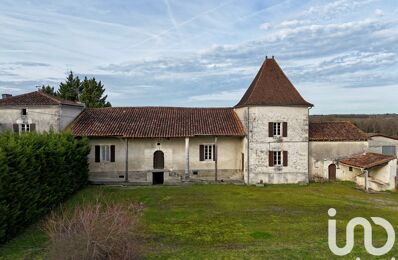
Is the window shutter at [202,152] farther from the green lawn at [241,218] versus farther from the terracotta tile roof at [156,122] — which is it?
the green lawn at [241,218]

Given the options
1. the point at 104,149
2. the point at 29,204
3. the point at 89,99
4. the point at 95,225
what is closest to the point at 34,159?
the point at 29,204

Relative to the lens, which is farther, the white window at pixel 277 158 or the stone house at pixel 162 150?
the stone house at pixel 162 150

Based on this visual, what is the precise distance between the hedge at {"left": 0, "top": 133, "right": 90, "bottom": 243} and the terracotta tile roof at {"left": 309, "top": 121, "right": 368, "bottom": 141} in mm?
18819

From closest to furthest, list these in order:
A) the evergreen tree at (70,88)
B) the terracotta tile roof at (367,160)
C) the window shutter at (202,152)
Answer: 1. the terracotta tile roof at (367,160)
2. the window shutter at (202,152)
3. the evergreen tree at (70,88)

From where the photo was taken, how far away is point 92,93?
50062 mm

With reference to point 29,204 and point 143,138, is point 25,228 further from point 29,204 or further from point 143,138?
point 143,138

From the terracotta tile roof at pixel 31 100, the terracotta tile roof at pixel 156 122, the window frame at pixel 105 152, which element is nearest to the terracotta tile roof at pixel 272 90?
the terracotta tile roof at pixel 156 122

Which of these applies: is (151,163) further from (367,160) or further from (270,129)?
(367,160)

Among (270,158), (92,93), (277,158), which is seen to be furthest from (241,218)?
(92,93)

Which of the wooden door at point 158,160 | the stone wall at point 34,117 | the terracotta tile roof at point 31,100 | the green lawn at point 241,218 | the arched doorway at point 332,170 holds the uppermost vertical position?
the terracotta tile roof at point 31,100

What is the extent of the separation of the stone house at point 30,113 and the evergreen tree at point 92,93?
2071 centimetres

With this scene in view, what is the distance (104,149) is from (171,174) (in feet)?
18.8

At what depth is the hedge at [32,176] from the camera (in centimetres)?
1417

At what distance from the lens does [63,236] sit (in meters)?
9.55
